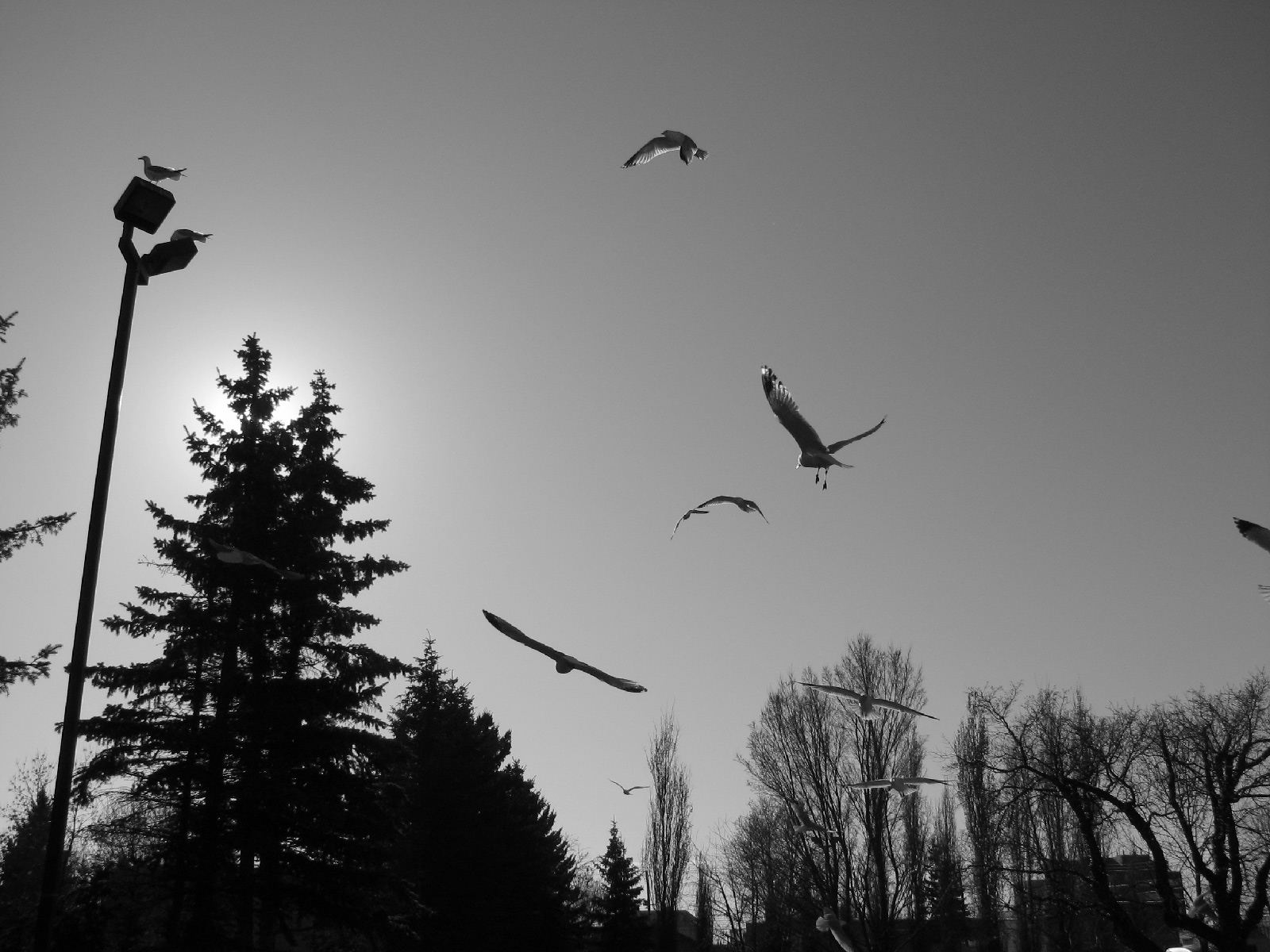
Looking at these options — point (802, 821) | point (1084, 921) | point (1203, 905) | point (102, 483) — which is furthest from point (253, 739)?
point (1084, 921)

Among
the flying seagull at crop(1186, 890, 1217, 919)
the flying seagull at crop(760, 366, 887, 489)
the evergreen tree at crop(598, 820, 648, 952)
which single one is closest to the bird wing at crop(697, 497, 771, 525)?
the flying seagull at crop(760, 366, 887, 489)

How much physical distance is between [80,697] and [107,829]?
13.1m

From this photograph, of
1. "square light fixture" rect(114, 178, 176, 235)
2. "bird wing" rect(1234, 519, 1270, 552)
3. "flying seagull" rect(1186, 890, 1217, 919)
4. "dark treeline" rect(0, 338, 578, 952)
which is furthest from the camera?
"flying seagull" rect(1186, 890, 1217, 919)

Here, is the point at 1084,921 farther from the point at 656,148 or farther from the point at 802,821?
the point at 656,148

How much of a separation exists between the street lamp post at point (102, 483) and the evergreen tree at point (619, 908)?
36.9 meters

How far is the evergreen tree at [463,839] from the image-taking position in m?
25.8

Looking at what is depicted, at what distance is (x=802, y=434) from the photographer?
919cm

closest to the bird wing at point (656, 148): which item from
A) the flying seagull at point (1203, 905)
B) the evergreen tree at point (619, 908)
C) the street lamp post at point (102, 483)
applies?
the street lamp post at point (102, 483)

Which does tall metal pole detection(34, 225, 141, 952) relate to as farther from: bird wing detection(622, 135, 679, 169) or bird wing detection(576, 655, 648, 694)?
bird wing detection(622, 135, 679, 169)

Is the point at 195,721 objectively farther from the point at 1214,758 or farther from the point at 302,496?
the point at 1214,758

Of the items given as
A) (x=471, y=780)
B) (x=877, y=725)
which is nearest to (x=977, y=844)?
(x=877, y=725)

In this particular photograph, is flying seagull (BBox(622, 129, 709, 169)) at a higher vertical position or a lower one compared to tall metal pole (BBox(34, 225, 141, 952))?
higher

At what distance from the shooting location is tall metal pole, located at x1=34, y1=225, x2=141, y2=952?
518 centimetres

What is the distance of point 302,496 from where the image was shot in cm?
1977
